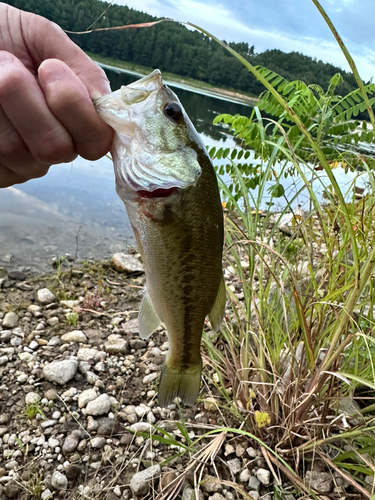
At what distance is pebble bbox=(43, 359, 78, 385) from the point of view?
2.63 meters

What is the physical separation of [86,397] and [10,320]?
1.13m

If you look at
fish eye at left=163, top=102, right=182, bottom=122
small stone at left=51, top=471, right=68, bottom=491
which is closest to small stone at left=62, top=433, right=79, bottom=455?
small stone at left=51, top=471, right=68, bottom=491

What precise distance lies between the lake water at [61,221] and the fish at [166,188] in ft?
8.70

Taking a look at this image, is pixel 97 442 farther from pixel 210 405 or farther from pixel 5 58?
pixel 5 58

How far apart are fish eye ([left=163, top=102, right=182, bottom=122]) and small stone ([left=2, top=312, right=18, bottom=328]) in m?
2.49

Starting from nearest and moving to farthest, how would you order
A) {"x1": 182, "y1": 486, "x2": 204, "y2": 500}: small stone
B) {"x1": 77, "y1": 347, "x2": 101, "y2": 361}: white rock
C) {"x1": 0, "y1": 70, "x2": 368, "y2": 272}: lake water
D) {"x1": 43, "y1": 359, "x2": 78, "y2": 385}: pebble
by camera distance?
{"x1": 182, "y1": 486, "x2": 204, "y2": 500}: small stone → {"x1": 43, "y1": 359, "x2": 78, "y2": 385}: pebble → {"x1": 77, "y1": 347, "x2": 101, "y2": 361}: white rock → {"x1": 0, "y1": 70, "x2": 368, "y2": 272}: lake water

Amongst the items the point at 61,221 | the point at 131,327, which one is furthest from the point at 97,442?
the point at 61,221

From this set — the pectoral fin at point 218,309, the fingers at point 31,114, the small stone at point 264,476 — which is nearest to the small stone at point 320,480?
the small stone at point 264,476

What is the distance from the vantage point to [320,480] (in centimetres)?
203

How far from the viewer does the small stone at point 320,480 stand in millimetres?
2008

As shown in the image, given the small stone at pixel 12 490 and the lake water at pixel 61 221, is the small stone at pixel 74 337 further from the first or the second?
the lake water at pixel 61 221

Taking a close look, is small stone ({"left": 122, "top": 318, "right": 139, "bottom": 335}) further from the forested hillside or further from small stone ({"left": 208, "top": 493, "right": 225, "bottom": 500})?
the forested hillside

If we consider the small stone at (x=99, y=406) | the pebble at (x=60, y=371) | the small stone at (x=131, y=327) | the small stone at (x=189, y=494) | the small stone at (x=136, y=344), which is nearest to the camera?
the small stone at (x=189, y=494)

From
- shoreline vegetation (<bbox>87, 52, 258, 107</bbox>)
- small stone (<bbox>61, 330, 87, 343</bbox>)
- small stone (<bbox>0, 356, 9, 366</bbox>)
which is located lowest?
small stone (<bbox>0, 356, 9, 366</bbox>)
